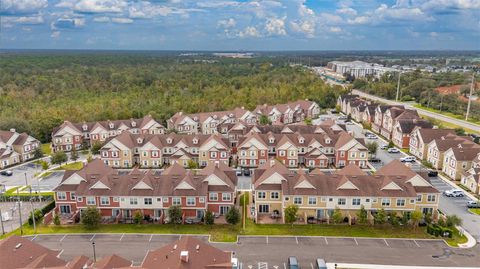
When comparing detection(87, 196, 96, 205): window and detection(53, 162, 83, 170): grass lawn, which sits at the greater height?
detection(87, 196, 96, 205): window

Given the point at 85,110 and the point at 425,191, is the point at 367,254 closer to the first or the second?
the point at 425,191

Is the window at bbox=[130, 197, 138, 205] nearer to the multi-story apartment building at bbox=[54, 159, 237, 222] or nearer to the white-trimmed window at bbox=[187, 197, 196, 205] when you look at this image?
the multi-story apartment building at bbox=[54, 159, 237, 222]

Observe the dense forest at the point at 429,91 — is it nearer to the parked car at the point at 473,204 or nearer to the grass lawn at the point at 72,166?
the parked car at the point at 473,204

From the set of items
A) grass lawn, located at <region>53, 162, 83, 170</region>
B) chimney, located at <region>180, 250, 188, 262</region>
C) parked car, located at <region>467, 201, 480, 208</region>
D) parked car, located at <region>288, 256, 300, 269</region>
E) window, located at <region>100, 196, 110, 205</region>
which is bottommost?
grass lawn, located at <region>53, 162, 83, 170</region>

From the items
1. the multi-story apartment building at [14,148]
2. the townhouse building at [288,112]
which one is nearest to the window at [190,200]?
the multi-story apartment building at [14,148]

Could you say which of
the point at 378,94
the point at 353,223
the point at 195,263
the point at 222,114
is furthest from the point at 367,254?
the point at 378,94

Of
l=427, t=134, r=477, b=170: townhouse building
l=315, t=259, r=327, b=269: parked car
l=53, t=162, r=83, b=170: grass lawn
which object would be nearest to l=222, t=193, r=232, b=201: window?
l=315, t=259, r=327, b=269: parked car
